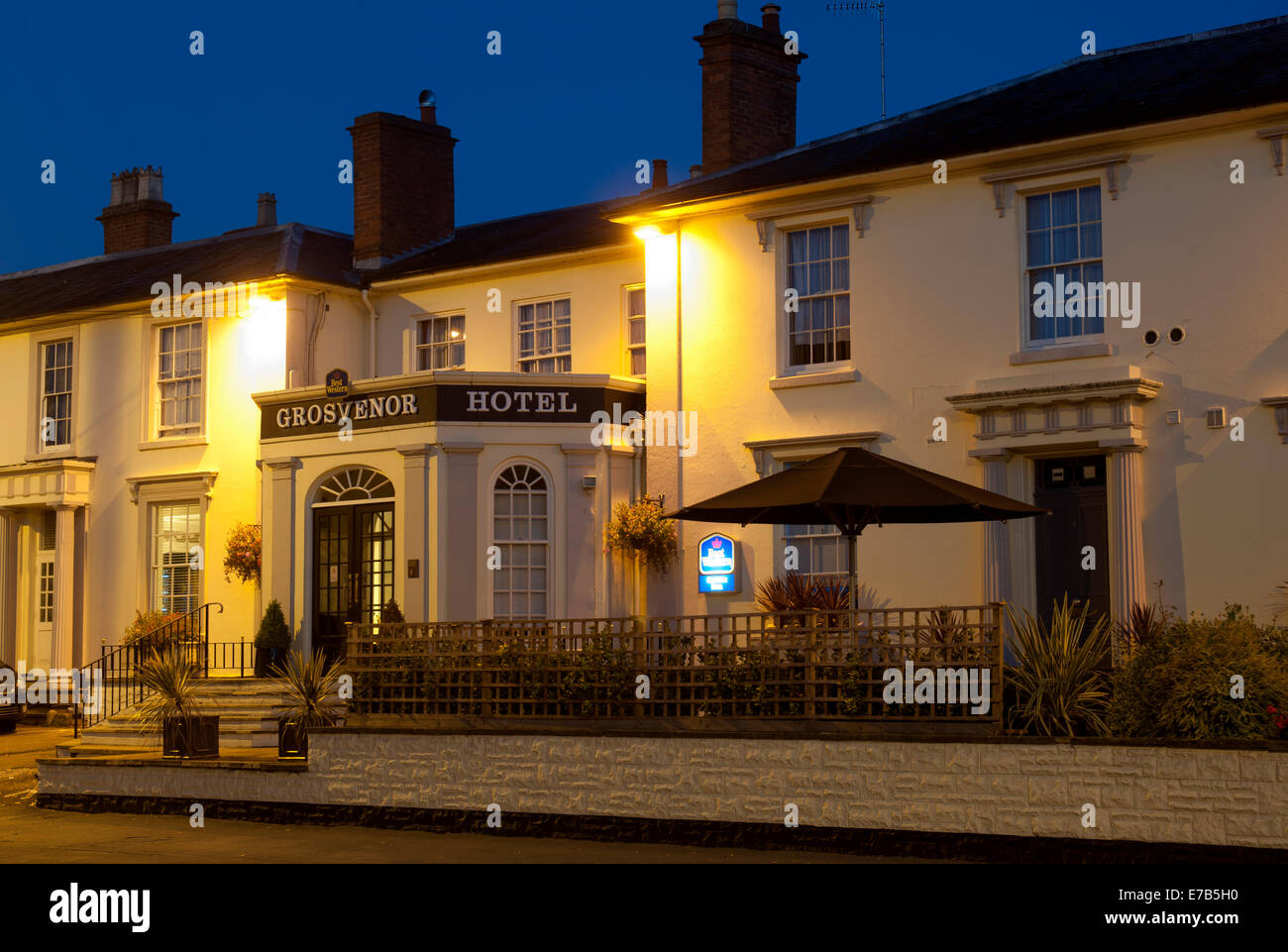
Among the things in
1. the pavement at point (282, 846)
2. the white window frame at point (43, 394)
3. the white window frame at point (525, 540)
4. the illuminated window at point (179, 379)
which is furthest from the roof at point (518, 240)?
the pavement at point (282, 846)

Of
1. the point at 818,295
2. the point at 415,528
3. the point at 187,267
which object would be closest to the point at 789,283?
the point at 818,295

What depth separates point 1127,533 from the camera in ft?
54.1

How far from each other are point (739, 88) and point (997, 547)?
7.84 m

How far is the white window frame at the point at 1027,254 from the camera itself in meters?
17.1

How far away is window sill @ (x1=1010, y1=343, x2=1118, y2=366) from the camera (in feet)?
55.3

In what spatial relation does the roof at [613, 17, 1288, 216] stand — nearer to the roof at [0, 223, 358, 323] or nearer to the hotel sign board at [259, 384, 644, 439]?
the hotel sign board at [259, 384, 644, 439]

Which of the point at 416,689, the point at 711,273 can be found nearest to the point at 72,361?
the point at 711,273

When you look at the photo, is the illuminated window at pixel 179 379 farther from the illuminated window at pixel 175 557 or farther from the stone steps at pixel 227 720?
the stone steps at pixel 227 720

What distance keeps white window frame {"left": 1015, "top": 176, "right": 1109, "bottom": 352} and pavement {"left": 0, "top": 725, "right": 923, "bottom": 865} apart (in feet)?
23.3

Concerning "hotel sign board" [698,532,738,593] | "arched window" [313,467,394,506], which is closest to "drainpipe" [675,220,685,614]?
"hotel sign board" [698,532,738,593]

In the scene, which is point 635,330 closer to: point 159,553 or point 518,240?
point 518,240

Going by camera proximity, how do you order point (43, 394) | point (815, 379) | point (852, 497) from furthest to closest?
point (43, 394)
point (815, 379)
point (852, 497)

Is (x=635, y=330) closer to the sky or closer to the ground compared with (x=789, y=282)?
Answer: closer to the ground

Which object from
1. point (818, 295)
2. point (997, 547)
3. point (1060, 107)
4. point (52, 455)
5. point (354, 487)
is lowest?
point (997, 547)
